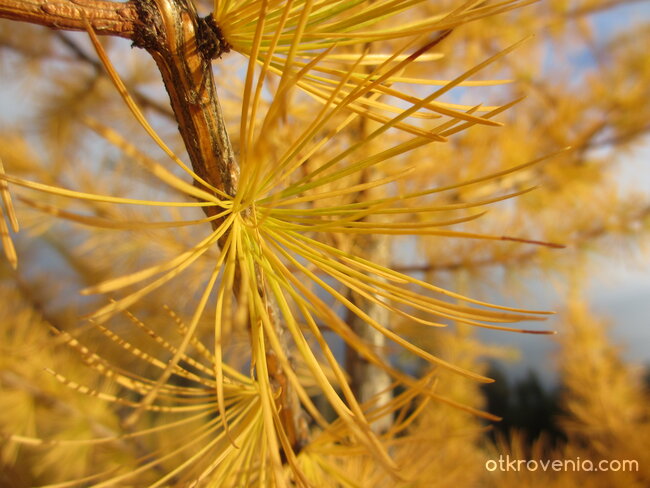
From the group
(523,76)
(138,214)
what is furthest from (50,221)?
(523,76)

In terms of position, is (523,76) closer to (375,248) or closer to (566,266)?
(566,266)

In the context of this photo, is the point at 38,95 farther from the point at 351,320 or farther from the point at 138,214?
the point at 351,320

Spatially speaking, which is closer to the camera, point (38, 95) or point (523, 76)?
point (38, 95)

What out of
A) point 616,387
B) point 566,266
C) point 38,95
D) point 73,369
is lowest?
point 616,387

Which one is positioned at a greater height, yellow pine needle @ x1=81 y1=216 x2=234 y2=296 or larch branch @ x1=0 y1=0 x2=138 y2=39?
larch branch @ x1=0 y1=0 x2=138 y2=39

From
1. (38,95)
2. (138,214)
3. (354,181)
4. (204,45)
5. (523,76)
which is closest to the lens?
(204,45)

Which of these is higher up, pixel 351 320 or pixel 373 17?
pixel 373 17

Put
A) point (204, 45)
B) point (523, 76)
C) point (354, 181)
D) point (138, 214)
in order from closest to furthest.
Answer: point (204, 45), point (354, 181), point (138, 214), point (523, 76)

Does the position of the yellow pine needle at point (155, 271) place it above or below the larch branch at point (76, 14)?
below

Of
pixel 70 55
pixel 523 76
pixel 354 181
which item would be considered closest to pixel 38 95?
pixel 70 55
